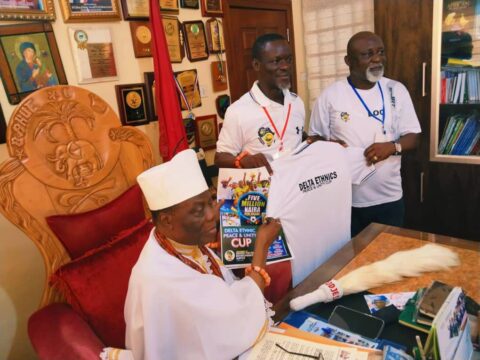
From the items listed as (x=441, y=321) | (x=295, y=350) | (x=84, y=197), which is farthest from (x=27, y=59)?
(x=441, y=321)

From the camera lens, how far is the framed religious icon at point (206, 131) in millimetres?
2658

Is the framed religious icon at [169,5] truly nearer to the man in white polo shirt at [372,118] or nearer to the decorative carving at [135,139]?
the decorative carving at [135,139]

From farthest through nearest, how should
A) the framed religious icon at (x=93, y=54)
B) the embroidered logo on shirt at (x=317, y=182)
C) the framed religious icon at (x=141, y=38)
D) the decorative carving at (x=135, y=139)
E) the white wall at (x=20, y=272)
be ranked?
the framed religious icon at (x=141, y=38)
the framed religious icon at (x=93, y=54)
the white wall at (x=20, y=272)
the decorative carving at (x=135, y=139)
the embroidered logo on shirt at (x=317, y=182)

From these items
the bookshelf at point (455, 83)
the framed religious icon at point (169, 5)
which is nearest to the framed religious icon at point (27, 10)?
the framed religious icon at point (169, 5)

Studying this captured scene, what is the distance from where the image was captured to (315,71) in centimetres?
356

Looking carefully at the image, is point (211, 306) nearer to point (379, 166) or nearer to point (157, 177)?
point (157, 177)

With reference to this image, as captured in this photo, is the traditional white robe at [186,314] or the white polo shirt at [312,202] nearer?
the traditional white robe at [186,314]

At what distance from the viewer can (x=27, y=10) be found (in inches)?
70.8

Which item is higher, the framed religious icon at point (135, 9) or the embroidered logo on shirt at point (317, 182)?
the framed religious icon at point (135, 9)

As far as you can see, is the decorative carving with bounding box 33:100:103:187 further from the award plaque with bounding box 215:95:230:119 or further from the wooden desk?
the award plaque with bounding box 215:95:230:119

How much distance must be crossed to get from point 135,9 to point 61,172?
123 centimetres

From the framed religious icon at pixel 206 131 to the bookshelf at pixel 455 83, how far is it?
5.17 feet

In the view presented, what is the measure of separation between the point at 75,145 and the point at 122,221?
0.38 meters

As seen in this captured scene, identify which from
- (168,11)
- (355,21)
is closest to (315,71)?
(355,21)
